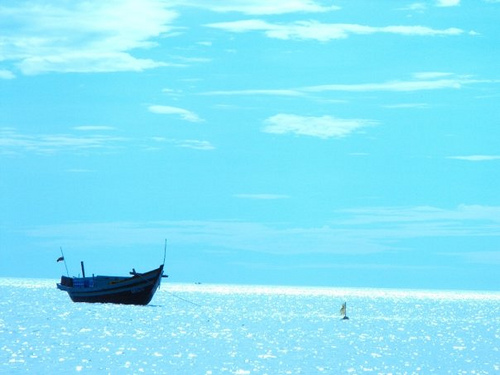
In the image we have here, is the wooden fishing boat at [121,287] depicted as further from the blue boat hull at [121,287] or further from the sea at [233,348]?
the sea at [233,348]

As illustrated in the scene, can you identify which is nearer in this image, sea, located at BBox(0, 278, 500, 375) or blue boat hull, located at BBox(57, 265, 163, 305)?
sea, located at BBox(0, 278, 500, 375)

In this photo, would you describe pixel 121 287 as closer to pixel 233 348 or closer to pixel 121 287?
pixel 121 287

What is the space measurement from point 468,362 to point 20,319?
59581mm

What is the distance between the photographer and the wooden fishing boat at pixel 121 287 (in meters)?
109

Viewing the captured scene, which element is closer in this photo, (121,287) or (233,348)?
(233,348)

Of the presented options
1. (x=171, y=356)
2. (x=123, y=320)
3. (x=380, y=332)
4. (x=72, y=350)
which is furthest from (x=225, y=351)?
(x=123, y=320)

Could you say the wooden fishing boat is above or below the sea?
above

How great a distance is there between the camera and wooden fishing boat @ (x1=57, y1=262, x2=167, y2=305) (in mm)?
108812

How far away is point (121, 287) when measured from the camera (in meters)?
112

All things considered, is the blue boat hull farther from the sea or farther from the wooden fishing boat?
the sea

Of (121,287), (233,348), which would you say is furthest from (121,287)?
(233,348)

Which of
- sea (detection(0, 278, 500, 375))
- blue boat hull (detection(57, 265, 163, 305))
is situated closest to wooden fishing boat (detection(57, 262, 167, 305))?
blue boat hull (detection(57, 265, 163, 305))

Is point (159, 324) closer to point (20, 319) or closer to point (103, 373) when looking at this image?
point (20, 319)

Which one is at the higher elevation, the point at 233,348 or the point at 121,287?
the point at 121,287
